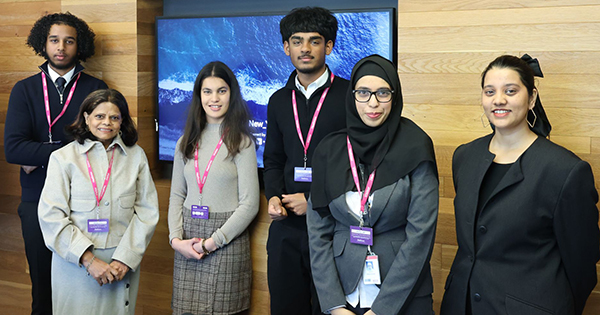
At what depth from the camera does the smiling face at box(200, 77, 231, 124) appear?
9.85 feet

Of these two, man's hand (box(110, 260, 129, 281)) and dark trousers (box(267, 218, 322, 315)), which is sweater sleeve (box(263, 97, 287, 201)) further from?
man's hand (box(110, 260, 129, 281))

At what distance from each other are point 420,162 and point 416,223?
0.23m

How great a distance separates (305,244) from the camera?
2844mm

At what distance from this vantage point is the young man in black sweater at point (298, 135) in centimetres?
281

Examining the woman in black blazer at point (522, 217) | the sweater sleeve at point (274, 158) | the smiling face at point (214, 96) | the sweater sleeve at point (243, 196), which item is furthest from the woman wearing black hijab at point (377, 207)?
the smiling face at point (214, 96)

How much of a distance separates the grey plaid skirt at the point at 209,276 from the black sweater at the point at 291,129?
0.34m

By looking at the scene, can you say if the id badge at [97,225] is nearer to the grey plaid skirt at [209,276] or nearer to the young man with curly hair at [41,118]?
the grey plaid skirt at [209,276]

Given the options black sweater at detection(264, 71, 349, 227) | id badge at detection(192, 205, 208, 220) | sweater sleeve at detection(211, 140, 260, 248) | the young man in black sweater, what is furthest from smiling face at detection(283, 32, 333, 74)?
id badge at detection(192, 205, 208, 220)

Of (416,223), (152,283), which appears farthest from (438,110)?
(152,283)

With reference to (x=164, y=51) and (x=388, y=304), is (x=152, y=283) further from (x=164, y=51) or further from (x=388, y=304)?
(x=388, y=304)

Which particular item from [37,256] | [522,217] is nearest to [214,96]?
[37,256]

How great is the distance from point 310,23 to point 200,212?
3.68 feet

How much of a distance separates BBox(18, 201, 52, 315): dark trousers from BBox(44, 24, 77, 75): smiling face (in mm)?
839

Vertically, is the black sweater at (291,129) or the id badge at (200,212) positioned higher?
the black sweater at (291,129)
